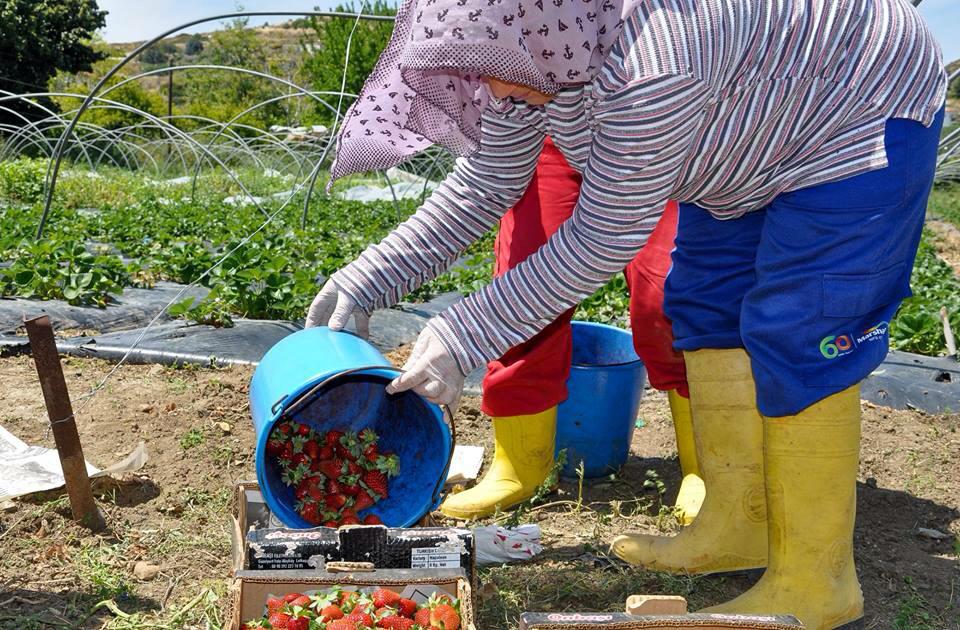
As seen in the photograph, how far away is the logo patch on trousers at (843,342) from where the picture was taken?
1618 mm

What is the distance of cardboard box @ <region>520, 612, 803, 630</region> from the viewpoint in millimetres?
1264

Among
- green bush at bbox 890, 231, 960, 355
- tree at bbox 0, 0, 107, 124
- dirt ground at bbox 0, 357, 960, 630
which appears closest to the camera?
dirt ground at bbox 0, 357, 960, 630

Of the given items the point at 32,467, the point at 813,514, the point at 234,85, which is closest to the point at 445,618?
the point at 813,514

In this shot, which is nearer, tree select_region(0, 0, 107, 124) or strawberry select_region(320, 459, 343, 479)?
strawberry select_region(320, 459, 343, 479)

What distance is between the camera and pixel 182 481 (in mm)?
2605

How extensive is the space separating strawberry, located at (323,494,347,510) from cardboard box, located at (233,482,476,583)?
0.29 m

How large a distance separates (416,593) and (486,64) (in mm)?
960

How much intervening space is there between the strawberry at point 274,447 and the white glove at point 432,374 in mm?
470

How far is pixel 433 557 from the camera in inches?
67.2

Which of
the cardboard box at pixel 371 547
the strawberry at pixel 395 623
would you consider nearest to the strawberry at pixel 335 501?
the cardboard box at pixel 371 547

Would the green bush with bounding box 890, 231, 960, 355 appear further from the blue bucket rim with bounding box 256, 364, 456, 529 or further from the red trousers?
the blue bucket rim with bounding box 256, 364, 456, 529

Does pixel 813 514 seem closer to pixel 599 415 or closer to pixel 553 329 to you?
pixel 553 329

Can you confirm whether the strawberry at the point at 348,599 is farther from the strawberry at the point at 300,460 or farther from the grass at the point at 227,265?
the grass at the point at 227,265

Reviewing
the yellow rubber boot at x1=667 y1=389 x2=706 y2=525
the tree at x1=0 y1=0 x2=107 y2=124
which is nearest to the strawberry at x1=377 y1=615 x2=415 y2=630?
the yellow rubber boot at x1=667 y1=389 x2=706 y2=525
